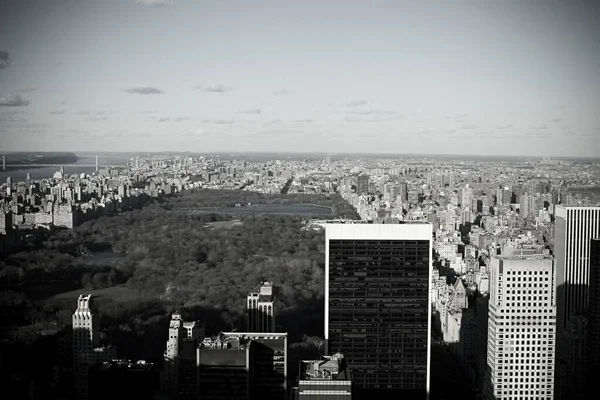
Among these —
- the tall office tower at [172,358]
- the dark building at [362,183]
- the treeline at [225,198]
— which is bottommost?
the tall office tower at [172,358]

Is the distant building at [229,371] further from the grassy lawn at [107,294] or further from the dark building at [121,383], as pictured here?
the grassy lawn at [107,294]

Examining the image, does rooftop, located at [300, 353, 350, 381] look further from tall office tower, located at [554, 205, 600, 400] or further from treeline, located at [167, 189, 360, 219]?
treeline, located at [167, 189, 360, 219]

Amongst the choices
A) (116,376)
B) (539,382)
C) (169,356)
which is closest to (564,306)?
(539,382)

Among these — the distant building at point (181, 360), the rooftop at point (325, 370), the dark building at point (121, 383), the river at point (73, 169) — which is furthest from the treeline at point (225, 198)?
the rooftop at point (325, 370)

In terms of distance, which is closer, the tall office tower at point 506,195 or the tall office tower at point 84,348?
the tall office tower at point 84,348

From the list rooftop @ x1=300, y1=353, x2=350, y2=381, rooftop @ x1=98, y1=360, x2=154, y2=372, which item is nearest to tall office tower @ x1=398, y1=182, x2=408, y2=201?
rooftop @ x1=98, y1=360, x2=154, y2=372

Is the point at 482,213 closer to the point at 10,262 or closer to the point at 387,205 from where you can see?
the point at 387,205

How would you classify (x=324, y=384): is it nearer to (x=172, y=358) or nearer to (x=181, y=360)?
(x=181, y=360)
